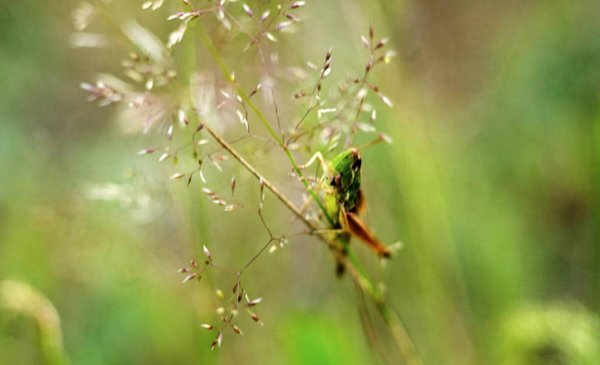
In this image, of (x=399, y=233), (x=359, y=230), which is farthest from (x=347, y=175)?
(x=399, y=233)

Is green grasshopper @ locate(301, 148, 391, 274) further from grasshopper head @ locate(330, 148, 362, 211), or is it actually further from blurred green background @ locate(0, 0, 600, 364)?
blurred green background @ locate(0, 0, 600, 364)

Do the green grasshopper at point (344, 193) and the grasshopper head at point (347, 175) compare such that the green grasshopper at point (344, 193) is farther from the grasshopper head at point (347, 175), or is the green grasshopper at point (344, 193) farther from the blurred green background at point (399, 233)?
the blurred green background at point (399, 233)

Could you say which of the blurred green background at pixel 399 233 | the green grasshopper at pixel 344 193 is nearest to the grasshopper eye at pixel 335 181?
the green grasshopper at pixel 344 193

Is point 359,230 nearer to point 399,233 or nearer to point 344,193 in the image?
point 344,193

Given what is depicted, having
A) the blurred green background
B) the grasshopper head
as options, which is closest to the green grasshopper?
the grasshopper head

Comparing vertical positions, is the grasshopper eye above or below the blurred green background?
below

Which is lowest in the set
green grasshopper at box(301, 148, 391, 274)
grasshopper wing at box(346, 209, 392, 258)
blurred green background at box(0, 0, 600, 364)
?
grasshopper wing at box(346, 209, 392, 258)
